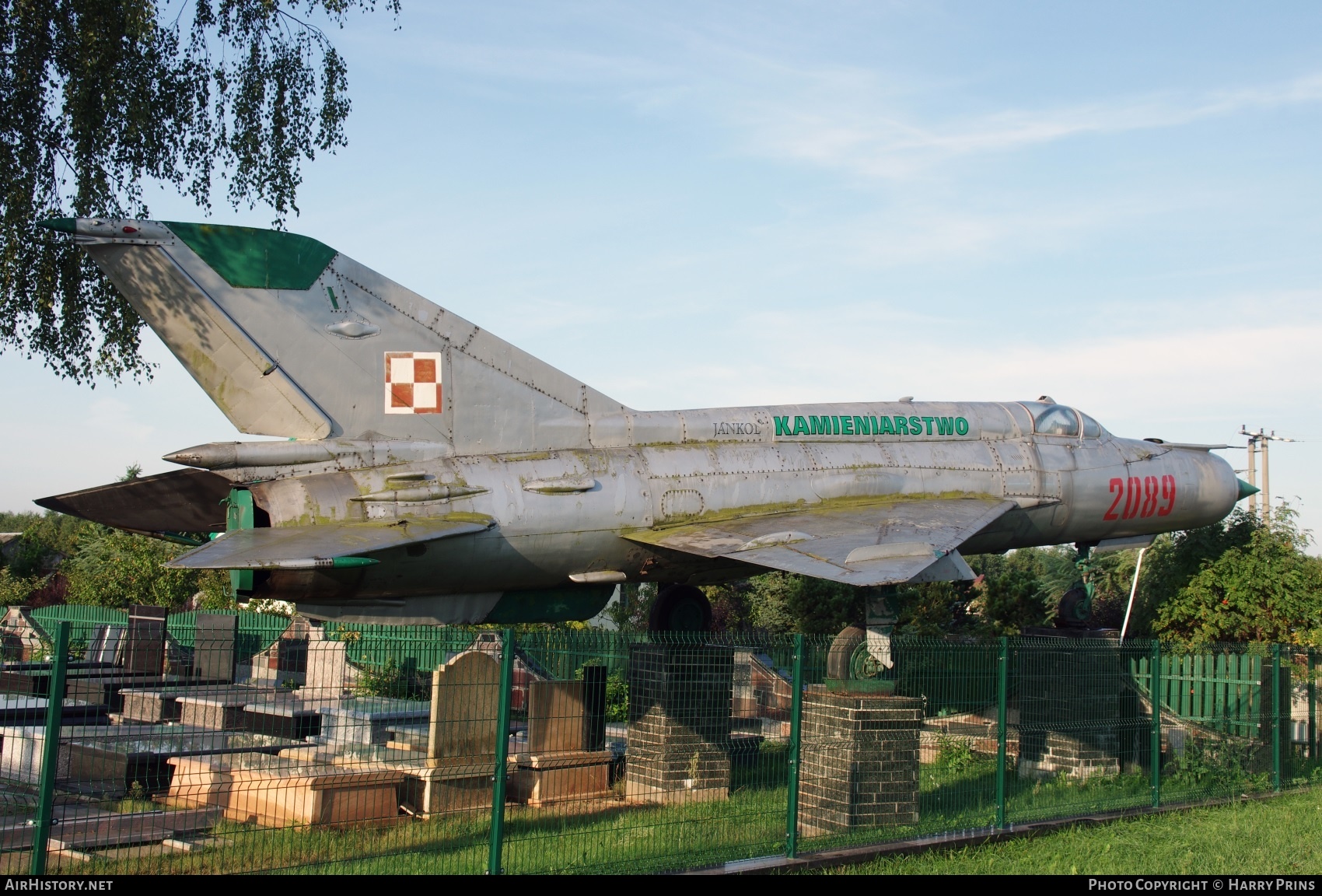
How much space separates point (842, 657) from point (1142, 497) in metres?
7.21

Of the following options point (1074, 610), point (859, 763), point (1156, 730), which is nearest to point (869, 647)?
point (859, 763)

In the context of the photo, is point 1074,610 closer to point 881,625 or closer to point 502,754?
point 881,625

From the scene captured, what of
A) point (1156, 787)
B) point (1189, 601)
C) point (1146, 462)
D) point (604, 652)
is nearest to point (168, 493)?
point (604, 652)

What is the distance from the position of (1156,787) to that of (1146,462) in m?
5.60

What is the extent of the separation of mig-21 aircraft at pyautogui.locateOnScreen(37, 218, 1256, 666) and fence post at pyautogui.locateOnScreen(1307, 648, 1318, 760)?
18.4 ft

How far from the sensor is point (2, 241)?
47.6 ft

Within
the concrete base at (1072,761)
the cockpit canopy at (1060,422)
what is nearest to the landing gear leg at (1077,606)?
the cockpit canopy at (1060,422)

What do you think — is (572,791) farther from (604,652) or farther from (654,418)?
(654,418)

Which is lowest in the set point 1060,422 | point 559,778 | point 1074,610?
point 559,778

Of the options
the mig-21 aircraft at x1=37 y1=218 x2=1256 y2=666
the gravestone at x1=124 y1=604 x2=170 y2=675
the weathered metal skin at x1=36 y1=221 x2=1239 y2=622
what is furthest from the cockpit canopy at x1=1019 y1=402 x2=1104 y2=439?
the gravestone at x1=124 y1=604 x2=170 y2=675

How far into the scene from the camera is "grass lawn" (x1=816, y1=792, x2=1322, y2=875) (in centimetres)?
995

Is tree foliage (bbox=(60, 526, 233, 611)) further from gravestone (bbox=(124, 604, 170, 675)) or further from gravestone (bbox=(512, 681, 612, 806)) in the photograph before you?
gravestone (bbox=(512, 681, 612, 806))

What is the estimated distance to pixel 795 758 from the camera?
33.2ft

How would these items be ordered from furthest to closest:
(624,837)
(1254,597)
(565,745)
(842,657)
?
(1254,597)
(565,745)
(842,657)
(624,837)
